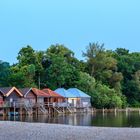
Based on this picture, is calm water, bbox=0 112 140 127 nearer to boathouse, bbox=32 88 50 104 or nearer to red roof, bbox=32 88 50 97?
red roof, bbox=32 88 50 97

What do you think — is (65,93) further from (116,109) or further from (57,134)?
(57,134)

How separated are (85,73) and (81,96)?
1139 centimetres

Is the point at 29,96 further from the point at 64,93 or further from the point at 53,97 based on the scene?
the point at 64,93

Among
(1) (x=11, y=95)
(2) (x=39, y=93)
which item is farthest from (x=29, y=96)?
(1) (x=11, y=95)

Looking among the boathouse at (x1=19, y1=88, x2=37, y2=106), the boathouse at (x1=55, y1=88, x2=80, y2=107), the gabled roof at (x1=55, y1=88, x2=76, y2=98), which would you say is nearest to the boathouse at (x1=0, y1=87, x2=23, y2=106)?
the boathouse at (x1=19, y1=88, x2=37, y2=106)

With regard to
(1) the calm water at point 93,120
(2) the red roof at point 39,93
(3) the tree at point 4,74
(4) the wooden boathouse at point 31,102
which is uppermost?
(3) the tree at point 4,74

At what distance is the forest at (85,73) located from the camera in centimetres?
9631

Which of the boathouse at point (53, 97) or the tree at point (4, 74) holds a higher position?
the tree at point (4, 74)

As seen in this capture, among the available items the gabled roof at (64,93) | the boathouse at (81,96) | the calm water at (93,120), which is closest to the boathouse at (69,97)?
the gabled roof at (64,93)

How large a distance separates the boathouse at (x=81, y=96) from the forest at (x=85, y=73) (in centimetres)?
330

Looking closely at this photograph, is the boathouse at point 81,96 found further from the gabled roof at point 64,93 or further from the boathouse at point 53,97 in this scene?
the boathouse at point 53,97

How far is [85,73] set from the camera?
104125mm

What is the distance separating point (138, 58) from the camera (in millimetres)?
121688

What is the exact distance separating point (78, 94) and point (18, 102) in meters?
18.9
